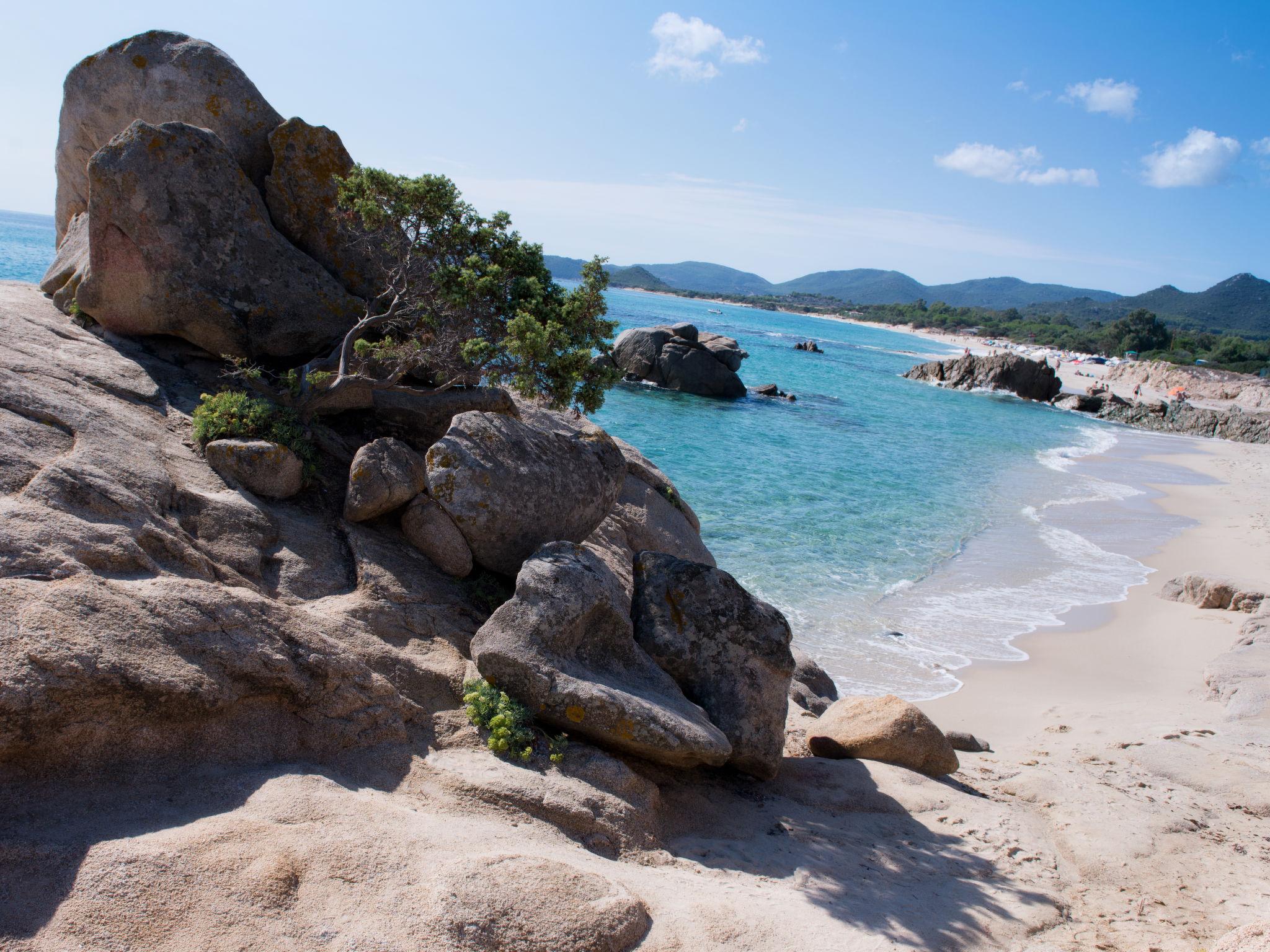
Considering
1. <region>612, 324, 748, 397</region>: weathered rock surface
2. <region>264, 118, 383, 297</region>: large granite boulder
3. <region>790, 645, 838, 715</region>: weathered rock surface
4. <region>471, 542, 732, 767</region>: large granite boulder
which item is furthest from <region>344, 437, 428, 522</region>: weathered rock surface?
<region>612, 324, 748, 397</region>: weathered rock surface

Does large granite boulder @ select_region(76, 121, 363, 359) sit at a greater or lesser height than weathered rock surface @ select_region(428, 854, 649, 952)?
greater

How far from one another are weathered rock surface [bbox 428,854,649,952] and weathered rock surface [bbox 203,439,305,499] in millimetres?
4959

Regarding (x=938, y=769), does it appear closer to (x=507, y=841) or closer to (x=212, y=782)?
(x=507, y=841)

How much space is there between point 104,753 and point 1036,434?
179 feet

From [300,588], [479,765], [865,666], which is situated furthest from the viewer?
→ [865,666]

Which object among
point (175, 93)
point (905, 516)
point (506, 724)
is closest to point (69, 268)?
point (175, 93)

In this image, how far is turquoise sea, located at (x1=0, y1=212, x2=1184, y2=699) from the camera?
626 inches

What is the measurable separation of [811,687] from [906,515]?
1488 centimetres

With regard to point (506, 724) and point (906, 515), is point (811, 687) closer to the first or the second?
point (506, 724)

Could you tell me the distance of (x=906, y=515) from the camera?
84.6ft

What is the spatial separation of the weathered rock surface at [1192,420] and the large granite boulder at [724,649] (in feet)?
195

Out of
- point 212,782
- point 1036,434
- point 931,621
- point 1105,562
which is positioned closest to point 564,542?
point 212,782

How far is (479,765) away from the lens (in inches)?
255

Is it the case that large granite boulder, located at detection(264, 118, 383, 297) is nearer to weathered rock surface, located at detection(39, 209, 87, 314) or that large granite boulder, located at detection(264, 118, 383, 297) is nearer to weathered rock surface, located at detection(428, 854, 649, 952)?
weathered rock surface, located at detection(39, 209, 87, 314)
